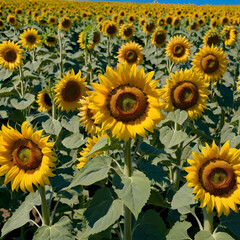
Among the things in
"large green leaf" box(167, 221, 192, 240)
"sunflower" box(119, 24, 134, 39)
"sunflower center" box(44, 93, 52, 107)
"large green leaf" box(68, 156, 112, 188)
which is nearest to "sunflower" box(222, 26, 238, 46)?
"sunflower" box(119, 24, 134, 39)

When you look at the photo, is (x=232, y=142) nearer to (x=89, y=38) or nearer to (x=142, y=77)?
(x=142, y=77)

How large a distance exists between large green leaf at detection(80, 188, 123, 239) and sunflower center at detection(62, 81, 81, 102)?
1.89 m

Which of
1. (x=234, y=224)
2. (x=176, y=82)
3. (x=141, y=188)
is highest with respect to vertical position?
(x=176, y=82)

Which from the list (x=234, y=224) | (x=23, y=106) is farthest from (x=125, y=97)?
(x=23, y=106)

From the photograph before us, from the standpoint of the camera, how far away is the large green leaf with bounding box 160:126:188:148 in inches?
132

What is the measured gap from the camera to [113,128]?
204 centimetres

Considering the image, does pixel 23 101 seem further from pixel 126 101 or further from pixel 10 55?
pixel 126 101

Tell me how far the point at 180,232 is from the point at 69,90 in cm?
222

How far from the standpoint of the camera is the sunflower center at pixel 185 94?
3.31 m

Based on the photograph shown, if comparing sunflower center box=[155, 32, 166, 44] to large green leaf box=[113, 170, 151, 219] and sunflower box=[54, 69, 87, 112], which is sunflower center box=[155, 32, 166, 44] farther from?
large green leaf box=[113, 170, 151, 219]

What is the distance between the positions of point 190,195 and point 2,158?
1.49 meters

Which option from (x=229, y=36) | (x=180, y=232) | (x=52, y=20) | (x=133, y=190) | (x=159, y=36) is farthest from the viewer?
(x=52, y=20)

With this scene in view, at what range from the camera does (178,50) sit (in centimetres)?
571

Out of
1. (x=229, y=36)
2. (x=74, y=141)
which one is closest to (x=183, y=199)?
(x=74, y=141)
